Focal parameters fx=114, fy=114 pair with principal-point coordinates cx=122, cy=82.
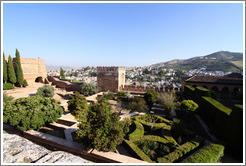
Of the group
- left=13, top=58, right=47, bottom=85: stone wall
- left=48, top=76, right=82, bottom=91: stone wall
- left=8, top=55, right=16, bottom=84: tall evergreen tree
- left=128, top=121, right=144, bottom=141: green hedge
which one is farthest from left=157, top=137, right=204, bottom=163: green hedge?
left=13, top=58, right=47, bottom=85: stone wall

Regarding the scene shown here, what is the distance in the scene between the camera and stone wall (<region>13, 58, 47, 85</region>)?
864 inches

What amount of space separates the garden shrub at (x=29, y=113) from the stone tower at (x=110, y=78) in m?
10.8

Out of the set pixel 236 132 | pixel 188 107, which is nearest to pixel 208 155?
pixel 236 132

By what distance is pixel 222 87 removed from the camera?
53.0 feet

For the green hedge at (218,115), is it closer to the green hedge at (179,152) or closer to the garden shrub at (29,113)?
the green hedge at (179,152)

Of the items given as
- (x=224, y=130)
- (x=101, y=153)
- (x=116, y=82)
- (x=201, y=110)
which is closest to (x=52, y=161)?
(x=101, y=153)

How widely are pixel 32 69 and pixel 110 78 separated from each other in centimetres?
1722

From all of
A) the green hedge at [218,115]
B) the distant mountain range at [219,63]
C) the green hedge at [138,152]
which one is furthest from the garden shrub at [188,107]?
the distant mountain range at [219,63]

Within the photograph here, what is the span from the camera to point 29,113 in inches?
230

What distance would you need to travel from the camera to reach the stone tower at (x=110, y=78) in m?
17.3

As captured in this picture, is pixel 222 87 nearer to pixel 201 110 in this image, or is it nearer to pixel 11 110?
pixel 201 110

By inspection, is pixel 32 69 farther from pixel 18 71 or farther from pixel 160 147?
pixel 160 147

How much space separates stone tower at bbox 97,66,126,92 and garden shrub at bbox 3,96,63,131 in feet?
35.4

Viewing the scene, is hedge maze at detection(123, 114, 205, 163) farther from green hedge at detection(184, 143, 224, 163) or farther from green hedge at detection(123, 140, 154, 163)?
green hedge at detection(184, 143, 224, 163)
